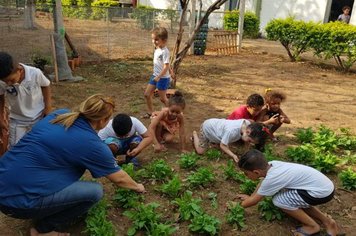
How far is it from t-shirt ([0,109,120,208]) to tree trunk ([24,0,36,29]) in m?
6.77

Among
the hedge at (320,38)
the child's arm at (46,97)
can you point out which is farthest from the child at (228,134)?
the hedge at (320,38)

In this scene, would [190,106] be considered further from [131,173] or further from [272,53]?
[272,53]

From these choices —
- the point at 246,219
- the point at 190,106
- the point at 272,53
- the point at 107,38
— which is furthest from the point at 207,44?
the point at 246,219

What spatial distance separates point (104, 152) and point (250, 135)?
195 centimetres

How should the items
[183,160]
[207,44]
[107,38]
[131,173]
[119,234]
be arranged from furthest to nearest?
[207,44] → [107,38] → [183,160] → [131,173] → [119,234]

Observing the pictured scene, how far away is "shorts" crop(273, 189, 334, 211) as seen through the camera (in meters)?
3.21

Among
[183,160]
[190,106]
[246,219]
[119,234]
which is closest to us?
[119,234]

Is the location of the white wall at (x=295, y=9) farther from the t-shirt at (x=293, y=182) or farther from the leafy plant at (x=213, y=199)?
the t-shirt at (x=293, y=182)

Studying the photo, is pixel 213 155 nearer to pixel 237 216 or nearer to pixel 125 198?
pixel 237 216

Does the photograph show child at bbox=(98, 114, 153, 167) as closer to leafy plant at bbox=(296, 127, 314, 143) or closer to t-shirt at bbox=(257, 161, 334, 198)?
t-shirt at bbox=(257, 161, 334, 198)

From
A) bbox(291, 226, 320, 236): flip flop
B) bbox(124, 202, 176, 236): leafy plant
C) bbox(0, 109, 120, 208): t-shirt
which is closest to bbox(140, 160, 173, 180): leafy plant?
bbox(124, 202, 176, 236): leafy plant

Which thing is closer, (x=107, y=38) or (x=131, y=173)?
(x=131, y=173)

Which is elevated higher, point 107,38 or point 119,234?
point 107,38

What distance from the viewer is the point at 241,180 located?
4172 millimetres
